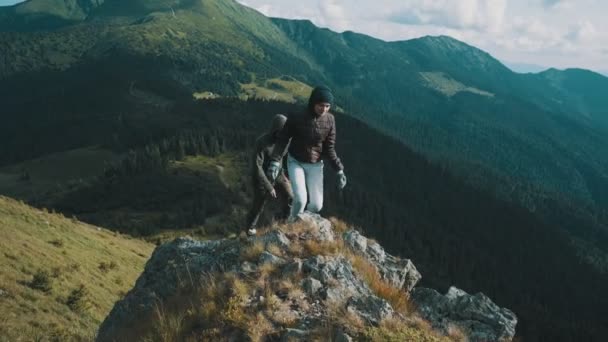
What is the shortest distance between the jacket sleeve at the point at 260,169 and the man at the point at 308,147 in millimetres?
220

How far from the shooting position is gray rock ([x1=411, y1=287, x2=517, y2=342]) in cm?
1190

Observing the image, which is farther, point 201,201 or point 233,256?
point 201,201

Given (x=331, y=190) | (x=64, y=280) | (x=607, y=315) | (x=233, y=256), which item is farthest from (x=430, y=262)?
(x=233, y=256)

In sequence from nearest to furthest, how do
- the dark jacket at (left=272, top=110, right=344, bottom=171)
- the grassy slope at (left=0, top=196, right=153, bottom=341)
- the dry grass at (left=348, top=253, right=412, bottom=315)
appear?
1. the dry grass at (left=348, top=253, right=412, bottom=315)
2. the dark jacket at (left=272, top=110, right=344, bottom=171)
3. the grassy slope at (left=0, top=196, right=153, bottom=341)

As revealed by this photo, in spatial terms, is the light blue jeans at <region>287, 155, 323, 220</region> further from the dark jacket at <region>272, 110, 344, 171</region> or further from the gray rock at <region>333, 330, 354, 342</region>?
the gray rock at <region>333, 330, 354, 342</region>

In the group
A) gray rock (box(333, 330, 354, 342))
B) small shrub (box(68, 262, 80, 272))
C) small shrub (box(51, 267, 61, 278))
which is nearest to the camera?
gray rock (box(333, 330, 354, 342))

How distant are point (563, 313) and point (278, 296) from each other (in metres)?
208

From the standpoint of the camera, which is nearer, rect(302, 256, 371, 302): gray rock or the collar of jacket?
rect(302, 256, 371, 302): gray rock

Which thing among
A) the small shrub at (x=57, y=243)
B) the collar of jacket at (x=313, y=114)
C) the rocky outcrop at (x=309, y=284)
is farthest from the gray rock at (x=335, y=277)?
the small shrub at (x=57, y=243)

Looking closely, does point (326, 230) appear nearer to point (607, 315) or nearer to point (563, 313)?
point (563, 313)

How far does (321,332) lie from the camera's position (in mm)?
8742

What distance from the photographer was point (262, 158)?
535 inches

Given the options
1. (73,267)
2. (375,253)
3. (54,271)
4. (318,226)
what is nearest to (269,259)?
(318,226)

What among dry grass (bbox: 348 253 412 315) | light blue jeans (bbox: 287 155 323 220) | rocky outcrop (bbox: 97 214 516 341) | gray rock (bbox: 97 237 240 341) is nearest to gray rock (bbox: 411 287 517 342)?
rocky outcrop (bbox: 97 214 516 341)
